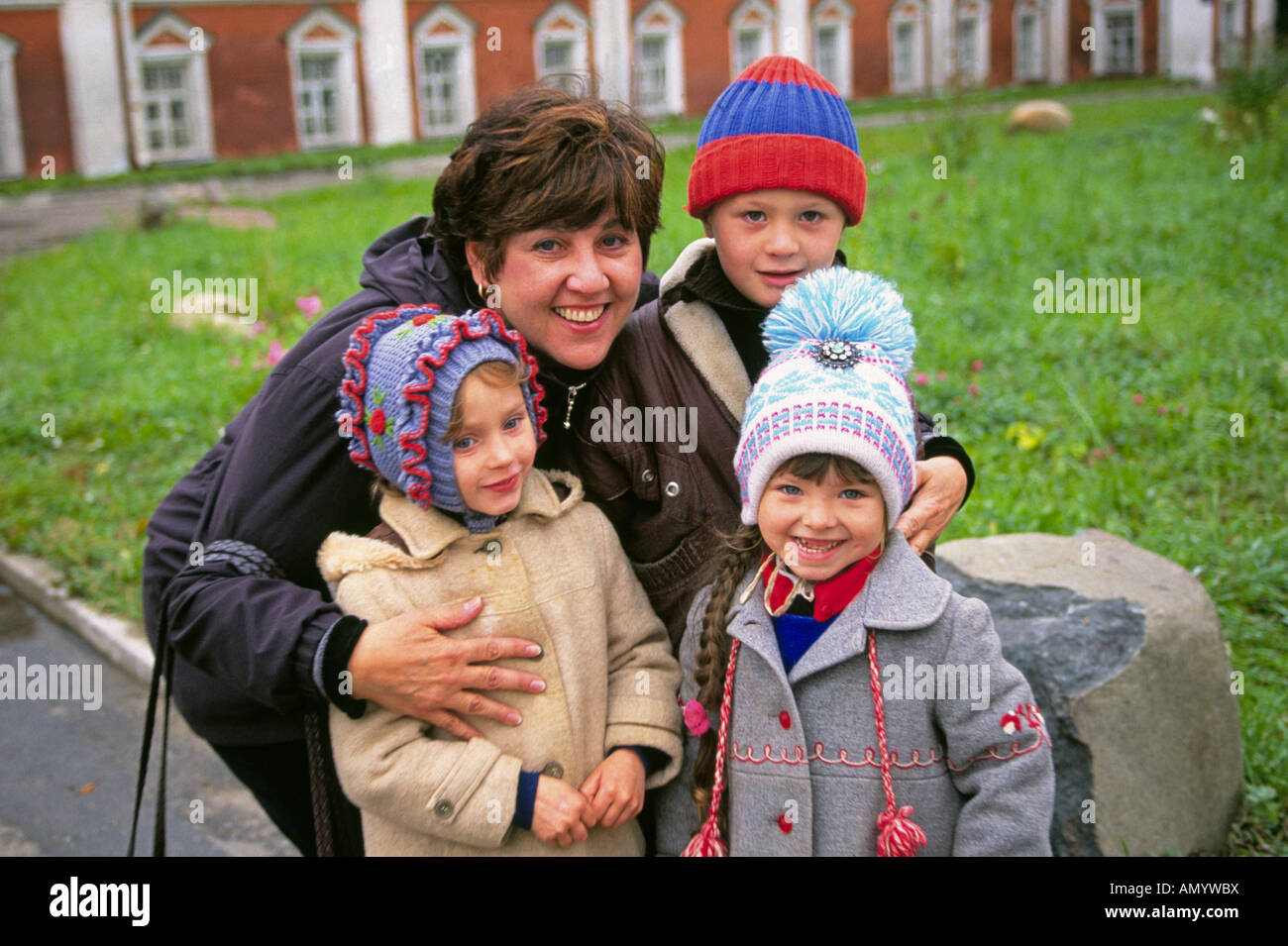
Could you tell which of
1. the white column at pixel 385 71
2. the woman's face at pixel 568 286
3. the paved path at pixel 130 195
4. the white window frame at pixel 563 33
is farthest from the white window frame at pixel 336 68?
the woman's face at pixel 568 286

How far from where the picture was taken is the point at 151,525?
279cm

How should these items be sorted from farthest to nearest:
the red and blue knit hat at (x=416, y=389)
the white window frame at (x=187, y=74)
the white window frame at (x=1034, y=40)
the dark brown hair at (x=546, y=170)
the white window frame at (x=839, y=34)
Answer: the white window frame at (x=1034, y=40)
the white window frame at (x=839, y=34)
the white window frame at (x=187, y=74)
the dark brown hair at (x=546, y=170)
the red and blue knit hat at (x=416, y=389)

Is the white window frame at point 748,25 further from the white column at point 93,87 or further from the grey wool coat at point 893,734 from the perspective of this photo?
the grey wool coat at point 893,734

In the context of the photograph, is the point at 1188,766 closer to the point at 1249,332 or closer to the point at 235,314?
the point at 1249,332

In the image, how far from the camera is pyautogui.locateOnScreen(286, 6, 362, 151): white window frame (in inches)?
865

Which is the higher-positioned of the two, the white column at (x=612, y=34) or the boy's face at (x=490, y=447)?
the white column at (x=612, y=34)

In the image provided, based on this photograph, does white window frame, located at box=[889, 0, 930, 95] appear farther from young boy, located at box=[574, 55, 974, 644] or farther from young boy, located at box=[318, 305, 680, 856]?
young boy, located at box=[318, 305, 680, 856]

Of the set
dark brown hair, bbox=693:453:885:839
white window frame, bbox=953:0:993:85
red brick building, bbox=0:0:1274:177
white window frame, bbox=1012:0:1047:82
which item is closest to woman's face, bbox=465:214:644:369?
dark brown hair, bbox=693:453:885:839

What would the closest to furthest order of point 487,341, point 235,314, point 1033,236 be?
point 487,341, point 1033,236, point 235,314

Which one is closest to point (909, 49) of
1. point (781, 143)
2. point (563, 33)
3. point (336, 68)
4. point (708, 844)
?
point (563, 33)

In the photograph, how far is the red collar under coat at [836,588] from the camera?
2.18 metres

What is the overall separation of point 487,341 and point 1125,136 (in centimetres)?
1398

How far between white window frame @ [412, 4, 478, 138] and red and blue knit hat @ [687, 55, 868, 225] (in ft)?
69.0
